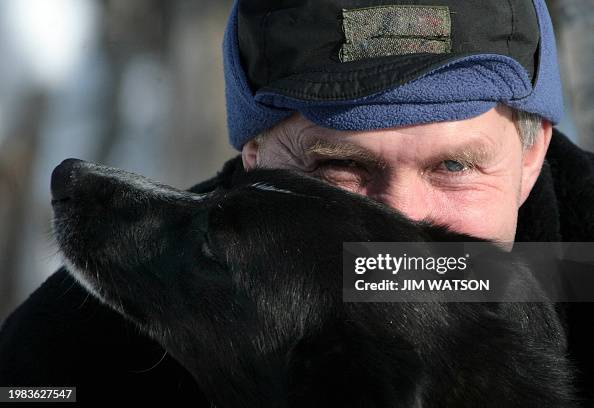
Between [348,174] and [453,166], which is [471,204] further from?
[348,174]

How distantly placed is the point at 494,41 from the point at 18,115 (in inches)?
219

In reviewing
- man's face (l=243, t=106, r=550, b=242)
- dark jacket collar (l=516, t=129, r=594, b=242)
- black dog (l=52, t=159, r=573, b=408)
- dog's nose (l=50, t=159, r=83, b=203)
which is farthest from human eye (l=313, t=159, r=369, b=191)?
dog's nose (l=50, t=159, r=83, b=203)

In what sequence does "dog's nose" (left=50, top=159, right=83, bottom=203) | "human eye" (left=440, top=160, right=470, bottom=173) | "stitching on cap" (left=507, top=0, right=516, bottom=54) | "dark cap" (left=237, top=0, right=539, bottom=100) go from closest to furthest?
"dark cap" (left=237, top=0, right=539, bottom=100) → "stitching on cap" (left=507, top=0, right=516, bottom=54) → "human eye" (left=440, top=160, right=470, bottom=173) → "dog's nose" (left=50, top=159, right=83, bottom=203)

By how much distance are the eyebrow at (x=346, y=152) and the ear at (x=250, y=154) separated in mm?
328

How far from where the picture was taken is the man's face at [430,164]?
2.67m

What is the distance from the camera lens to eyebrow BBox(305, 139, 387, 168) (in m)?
2.70

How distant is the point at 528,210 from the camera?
3.15 m

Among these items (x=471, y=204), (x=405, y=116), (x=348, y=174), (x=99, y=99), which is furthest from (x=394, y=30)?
(x=99, y=99)

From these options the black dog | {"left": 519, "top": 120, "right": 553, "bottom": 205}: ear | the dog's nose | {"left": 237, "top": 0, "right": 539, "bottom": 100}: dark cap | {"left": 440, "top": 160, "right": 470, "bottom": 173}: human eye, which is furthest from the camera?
{"left": 519, "top": 120, "right": 553, "bottom": 205}: ear

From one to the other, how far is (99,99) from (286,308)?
18.9 feet

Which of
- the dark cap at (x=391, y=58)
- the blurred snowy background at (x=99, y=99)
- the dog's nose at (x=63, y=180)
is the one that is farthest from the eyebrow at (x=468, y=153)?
the blurred snowy background at (x=99, y=99)

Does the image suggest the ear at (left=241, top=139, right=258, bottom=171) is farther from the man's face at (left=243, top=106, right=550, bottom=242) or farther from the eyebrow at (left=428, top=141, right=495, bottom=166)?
the eyebrow at (left=428, top=141, right=495, bottom=166)

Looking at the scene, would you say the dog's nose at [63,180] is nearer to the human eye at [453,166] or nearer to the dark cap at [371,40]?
the dark cap at [371,40]

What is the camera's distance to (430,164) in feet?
8.98
